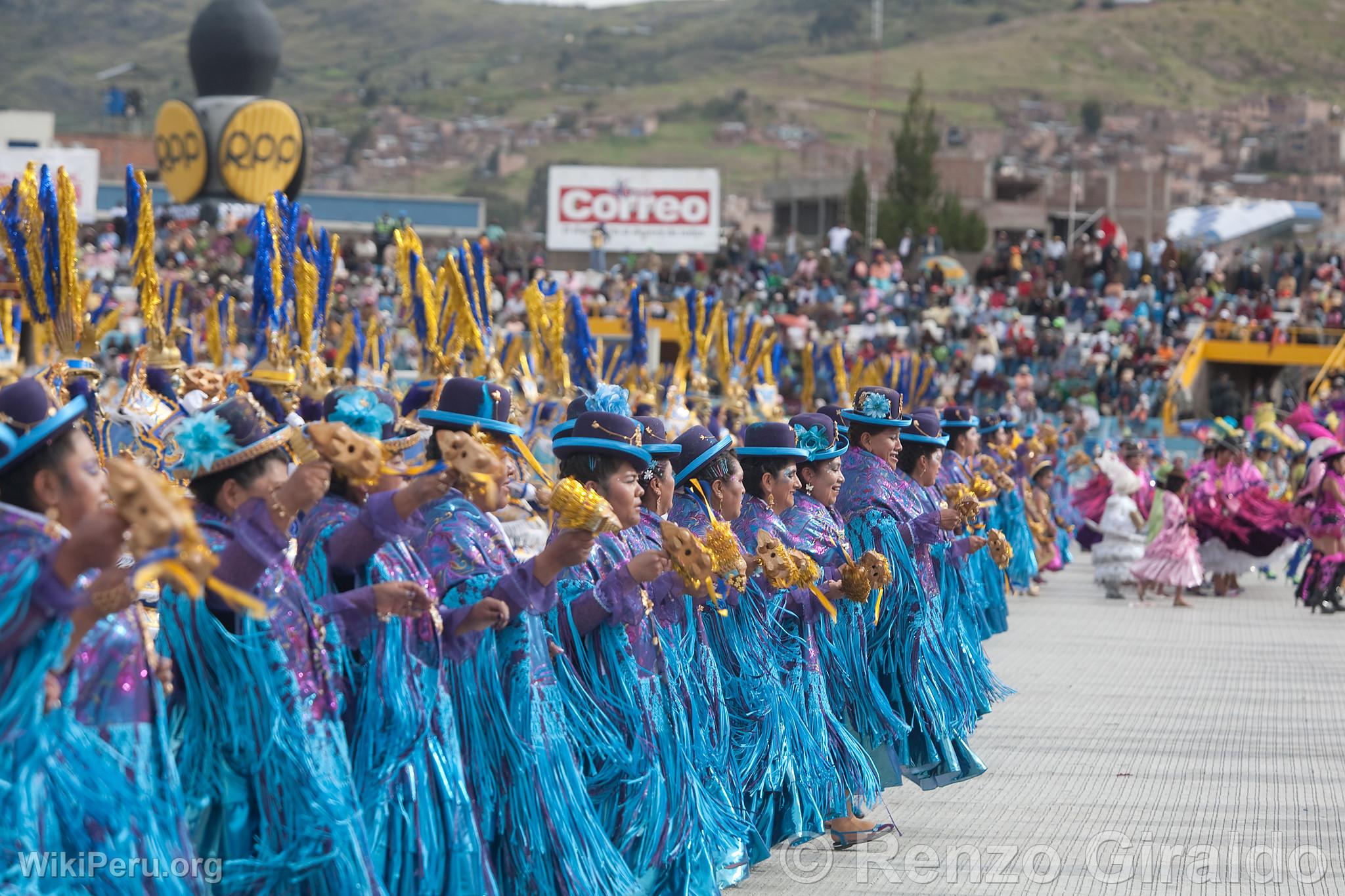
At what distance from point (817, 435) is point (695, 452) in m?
0.75

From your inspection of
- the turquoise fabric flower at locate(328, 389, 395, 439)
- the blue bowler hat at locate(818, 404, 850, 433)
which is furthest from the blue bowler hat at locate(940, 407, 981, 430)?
the turquoise fabric flower at locate(328, 389, 395, 439)

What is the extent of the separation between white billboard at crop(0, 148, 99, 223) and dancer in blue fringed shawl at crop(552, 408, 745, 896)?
3818 centimetres

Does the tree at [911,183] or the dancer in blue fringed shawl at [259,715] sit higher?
the tree at [911,183]

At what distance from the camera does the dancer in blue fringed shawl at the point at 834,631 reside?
671cm

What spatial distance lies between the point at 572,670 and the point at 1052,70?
473 ft

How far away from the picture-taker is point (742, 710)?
21.1ft

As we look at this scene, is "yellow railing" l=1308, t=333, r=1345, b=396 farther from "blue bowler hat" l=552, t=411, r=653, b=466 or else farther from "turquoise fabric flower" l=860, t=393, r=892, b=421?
"blue bowler hat" l=552, t=411, r=653, b=466

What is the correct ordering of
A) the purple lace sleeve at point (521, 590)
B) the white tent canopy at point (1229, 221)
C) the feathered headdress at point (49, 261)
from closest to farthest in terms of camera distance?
the purple lace sleeve at point (521, 590)
the feathered headdress at point (49, 261)
the white tent canopy at point (1229, 221)

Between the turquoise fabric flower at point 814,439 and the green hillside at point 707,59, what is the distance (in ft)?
356

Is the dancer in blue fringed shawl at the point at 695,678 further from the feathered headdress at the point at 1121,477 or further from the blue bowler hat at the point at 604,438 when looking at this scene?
the feathered headdress at the point at 1121,477

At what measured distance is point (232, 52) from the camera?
4419cm

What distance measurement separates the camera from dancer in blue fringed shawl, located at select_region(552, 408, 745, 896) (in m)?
5.43

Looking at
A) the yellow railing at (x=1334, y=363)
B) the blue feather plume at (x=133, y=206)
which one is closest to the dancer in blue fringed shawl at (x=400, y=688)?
the blue feather plume at (x=133, y=206)

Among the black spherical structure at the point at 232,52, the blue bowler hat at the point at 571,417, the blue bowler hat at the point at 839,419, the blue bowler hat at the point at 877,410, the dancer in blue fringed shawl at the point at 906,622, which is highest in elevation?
the black spherical structure at the point at 232,52
